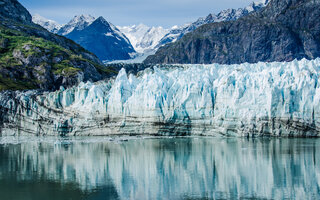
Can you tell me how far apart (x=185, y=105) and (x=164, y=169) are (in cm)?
1561

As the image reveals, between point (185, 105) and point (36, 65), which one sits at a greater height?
point (36, 65)

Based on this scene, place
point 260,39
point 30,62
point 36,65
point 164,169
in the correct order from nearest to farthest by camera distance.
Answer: point 164,169 → point 30,62 → point 36,65 → point 260,39

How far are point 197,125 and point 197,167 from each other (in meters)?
14.5

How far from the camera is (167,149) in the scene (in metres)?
34.9

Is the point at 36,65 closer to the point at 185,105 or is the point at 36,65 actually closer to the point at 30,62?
the point at 30,62

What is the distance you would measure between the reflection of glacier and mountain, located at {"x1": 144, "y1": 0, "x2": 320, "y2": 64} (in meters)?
68.9

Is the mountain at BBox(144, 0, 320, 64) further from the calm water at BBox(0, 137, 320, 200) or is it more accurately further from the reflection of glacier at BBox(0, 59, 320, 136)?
the calm water at BBox(0, 137, 320, 200)

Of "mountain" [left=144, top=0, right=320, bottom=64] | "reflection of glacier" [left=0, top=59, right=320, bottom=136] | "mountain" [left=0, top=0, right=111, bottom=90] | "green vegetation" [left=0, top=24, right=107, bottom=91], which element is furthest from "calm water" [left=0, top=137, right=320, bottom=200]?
"mountain" [left=144, top=0, right=320, bottom=64]

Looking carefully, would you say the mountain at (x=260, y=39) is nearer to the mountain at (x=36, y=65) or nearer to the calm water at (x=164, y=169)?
the mountain at (x=36, y=65)

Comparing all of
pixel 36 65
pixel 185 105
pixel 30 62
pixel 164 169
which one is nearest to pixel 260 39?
pixel 36 65

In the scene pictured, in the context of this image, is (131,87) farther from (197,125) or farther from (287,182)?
(287,182)

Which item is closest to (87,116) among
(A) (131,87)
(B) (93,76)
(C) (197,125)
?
(A) (131,87)

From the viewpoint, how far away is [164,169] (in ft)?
88.4

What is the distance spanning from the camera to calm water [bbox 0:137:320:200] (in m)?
21.4
